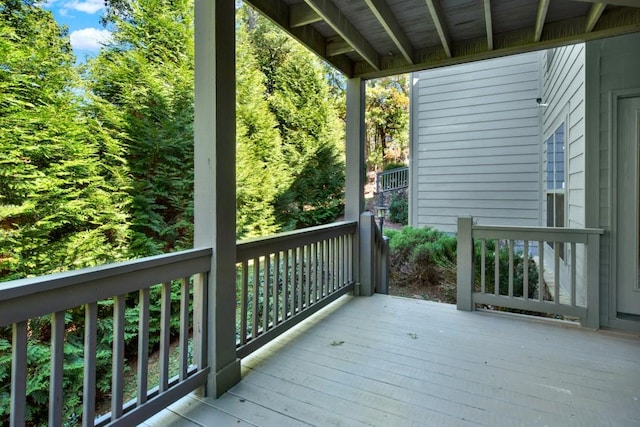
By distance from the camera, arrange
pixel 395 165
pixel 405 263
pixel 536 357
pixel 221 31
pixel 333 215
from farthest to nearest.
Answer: pixel 395 165 < pixel 333 215 < pixel 405 263 < pixel 536 357 < pixel 221 31

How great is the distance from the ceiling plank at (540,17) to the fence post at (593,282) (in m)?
1.83

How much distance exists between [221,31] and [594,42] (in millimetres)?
3217

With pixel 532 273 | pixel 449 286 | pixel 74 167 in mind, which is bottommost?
pixel 449 286

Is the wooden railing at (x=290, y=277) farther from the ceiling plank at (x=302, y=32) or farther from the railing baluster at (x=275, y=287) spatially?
the ceiling plank at (x=302, y=32)

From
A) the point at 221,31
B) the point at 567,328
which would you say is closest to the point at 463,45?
Result: the point at 221,31

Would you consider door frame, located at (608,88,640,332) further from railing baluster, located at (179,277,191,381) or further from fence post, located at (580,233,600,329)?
railing baluster, located at (179,277,191,381)

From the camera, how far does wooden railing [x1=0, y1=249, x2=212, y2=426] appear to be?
4.13ft

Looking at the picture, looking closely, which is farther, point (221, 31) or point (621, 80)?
point (621, 80)

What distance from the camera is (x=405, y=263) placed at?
6.20m

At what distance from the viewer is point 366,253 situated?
4094 millimetres

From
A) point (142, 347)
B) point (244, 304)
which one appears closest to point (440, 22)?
point (244, 304)

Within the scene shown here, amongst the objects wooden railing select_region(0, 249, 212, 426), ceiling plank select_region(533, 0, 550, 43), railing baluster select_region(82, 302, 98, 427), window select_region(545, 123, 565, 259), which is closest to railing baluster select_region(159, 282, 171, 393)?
wooden railing select_region(0, 249, 212, 426)

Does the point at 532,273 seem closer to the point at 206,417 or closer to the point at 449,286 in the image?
the point at 449,286

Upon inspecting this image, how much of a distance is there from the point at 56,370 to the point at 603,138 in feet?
13.6
